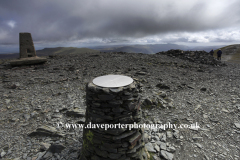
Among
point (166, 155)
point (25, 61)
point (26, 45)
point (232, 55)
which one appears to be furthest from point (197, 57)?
point (26, 45)

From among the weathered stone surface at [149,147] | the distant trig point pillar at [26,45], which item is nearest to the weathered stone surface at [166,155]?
the weathered stone surface at [149,147]

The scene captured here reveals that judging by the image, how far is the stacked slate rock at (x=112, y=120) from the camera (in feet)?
14.5

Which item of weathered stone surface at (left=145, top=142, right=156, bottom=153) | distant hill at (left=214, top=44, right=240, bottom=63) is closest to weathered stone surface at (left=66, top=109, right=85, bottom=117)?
weathered stone surface at (left=145, top=142, right=156, bottom=153)

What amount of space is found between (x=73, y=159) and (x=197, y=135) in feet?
25.5

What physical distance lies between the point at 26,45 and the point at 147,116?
78.1 ft

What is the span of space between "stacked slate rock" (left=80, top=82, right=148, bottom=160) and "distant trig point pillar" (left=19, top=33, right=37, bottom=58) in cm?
2312

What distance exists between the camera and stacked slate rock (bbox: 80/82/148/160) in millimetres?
4430

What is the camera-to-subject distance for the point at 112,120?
15.1ft

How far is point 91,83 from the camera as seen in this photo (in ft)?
15.8

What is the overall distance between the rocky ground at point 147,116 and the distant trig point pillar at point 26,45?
656 centimetres

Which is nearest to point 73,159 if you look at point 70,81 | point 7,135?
point 7,135

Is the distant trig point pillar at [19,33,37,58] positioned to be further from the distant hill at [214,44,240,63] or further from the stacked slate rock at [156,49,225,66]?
the distant hill at [214,44,240,63]

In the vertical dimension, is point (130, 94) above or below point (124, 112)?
above

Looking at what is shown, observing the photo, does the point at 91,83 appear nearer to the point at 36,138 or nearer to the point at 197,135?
the point at 36,138
